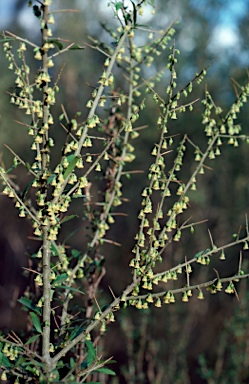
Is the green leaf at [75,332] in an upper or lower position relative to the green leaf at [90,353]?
upper

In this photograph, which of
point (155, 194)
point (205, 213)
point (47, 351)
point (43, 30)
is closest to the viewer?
point (43, 30)

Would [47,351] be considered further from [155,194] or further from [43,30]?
[155,194]

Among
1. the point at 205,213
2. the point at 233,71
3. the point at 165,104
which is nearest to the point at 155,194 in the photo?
the point at 205,213

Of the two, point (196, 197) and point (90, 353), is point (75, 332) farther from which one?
point (196, 197)

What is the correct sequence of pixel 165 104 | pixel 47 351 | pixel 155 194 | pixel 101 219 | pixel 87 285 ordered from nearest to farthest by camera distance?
1. pixel 47 351
2. pixel 165 104
3. pixel 101 219
4. pixel 87 285
5. pixel 155 194

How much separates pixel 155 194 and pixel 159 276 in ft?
22.0

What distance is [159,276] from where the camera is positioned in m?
1.42

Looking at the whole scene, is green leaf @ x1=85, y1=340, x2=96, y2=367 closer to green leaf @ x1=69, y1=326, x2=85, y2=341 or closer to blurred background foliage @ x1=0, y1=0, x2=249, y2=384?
green leaf @ x1=69, y1=326, x2=85, y2=341

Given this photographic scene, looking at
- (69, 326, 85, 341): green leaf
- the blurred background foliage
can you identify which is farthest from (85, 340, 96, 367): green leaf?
the blurred background foliage

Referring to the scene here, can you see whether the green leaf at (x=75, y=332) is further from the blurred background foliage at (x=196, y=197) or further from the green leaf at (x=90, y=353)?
the blurred background foliage at (x=196, y=197)

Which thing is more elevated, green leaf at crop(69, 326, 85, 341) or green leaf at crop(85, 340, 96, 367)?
green leaf at crop(69, 326, 85, 341)

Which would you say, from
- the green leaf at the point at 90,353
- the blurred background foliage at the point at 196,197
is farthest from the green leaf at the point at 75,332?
the blurred background foliage at the point at 196,197

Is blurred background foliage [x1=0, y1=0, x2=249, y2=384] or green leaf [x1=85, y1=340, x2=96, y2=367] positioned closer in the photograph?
green leaf [x1=85, y1=340, x2=96, y2=367]

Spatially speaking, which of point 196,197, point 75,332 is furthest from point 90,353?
point 196,197
